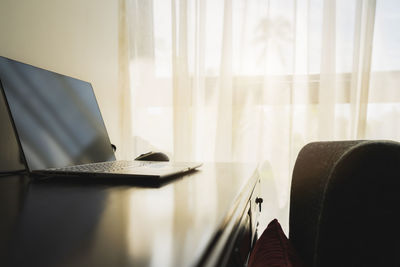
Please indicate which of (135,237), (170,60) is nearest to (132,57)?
(170,60)

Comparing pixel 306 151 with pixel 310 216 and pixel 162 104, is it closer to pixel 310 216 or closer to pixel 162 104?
pixel 310 216

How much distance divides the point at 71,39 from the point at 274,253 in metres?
0.98

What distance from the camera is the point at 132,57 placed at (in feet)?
4.95

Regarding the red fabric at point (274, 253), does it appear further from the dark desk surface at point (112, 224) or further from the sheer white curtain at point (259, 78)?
the sheer white curtain at point (259, 78)

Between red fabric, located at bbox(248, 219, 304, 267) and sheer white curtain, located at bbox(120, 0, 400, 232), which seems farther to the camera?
sheer white curtain, located at bbox(120, 0, 400, 232)

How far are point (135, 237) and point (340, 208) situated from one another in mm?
358

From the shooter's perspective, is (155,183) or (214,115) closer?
(155,183)

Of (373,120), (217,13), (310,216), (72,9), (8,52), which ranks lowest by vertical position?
(310,216)

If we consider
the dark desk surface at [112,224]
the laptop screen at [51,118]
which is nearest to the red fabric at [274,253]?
the dark desk surface at [112,224]

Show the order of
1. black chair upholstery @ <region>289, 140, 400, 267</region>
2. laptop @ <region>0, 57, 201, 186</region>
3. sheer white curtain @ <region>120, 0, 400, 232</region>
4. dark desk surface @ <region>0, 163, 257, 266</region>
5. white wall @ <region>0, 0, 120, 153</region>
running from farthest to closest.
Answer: sheer white curtain @ <region>120, 0, 400, 232</region> → white wall @ <region>0, 0, 120, 153</region> → laptop @ <region>0, 57, 201, 186</region> → black chair upholstery @ <region>289, 140, 400, 267</region> → dark desk surface @ <region>0, 163, 257, 266</region>

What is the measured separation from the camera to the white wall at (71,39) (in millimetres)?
748

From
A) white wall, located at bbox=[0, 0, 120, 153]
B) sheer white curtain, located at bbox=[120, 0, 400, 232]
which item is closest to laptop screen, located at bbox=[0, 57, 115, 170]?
white wall, located at bbox=[0, 0, 120, 153]

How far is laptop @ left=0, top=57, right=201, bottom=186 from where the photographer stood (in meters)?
0.55

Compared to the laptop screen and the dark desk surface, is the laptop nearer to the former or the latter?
the laptop screen
